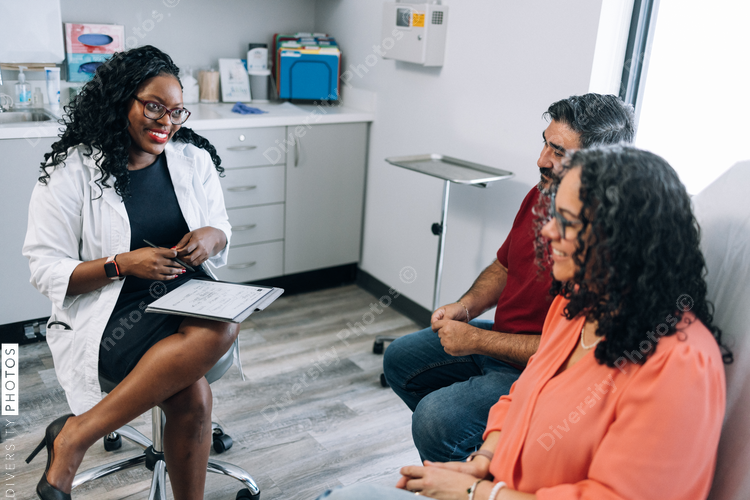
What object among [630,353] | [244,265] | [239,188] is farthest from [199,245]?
[244,265]

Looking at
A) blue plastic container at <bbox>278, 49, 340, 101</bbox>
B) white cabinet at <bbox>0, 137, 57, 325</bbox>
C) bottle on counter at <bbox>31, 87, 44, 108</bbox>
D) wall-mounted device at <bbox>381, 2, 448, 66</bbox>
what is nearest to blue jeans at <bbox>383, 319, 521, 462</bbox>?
wall-mounted device at <bbox>381, 2, 448, 66</bbox>

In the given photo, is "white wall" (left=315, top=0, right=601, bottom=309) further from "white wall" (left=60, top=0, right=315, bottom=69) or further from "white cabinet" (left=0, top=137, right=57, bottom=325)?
"white cabinet" (left=0, top=137, right=57, bottom=325)

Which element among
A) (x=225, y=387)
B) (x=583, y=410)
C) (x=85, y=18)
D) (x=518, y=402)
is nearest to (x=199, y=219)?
(x=225, y=387)

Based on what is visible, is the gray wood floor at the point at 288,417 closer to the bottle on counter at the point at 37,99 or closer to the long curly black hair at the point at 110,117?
the long curly black hair at the point at 110,117

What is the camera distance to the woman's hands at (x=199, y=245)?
161 centimetres

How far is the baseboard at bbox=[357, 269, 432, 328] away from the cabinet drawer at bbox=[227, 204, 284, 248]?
564 mm

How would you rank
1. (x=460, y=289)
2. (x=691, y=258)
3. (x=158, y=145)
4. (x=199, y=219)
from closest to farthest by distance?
(x=691, y=258)
(x=158, y=145)
(x=199, y=219)
(x=460, y=289)

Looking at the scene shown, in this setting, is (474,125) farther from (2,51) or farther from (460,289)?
(2,51)

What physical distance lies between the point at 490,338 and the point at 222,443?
1.00 metres

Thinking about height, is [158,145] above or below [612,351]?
above

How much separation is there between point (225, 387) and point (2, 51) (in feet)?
5.15

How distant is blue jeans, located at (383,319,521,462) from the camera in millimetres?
1466

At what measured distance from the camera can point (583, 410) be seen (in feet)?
3.13

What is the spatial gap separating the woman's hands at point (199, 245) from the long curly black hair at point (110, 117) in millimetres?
192
